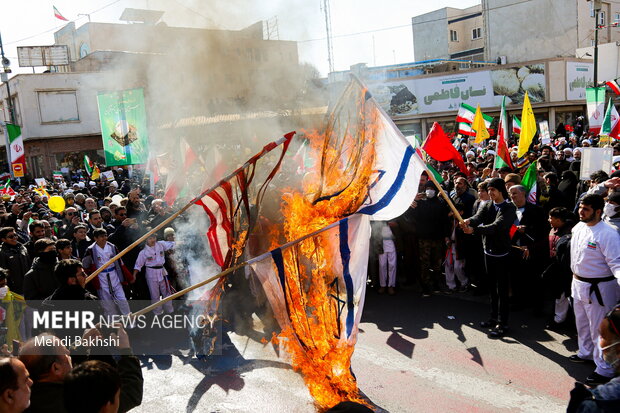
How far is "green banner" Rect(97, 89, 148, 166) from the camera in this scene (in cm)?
966

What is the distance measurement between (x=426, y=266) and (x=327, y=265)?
403cm

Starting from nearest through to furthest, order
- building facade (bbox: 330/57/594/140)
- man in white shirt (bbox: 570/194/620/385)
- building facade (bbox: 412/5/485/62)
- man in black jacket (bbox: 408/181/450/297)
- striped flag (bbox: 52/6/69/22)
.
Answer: man in white shirt (bbox: 570/194/620/385)
man in black jacket (bbox: 408/181/450/297)
building facade (bbox: 330/57/594/140)
striped flag (bbox: 52/6/69/22)
building facade (bbox: 412/5/485/62)

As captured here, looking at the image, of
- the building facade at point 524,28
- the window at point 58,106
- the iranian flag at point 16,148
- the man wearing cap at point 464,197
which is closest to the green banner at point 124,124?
the iranian flag at point 16,148

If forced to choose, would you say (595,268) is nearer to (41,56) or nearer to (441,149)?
(441,149)

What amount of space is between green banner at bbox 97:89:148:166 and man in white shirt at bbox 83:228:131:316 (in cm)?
335

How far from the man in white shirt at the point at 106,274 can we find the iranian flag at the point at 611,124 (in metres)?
10.6

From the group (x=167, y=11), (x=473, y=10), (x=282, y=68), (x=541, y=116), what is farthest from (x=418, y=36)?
(x=167, y=11)

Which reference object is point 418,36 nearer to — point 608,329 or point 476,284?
point 476,284

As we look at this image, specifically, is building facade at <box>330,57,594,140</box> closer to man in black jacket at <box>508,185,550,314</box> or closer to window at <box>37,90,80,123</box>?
window at <box>37,90,80,123</box>

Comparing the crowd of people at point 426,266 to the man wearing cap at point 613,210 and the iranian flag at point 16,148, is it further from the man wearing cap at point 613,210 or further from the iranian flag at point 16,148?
the iranian flag at point 16,148

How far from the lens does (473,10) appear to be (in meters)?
40.7

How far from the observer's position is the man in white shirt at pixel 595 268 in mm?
4560

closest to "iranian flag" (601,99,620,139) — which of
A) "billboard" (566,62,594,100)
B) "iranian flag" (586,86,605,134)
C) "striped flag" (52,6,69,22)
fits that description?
"iranian flag" (586,86,605,134)

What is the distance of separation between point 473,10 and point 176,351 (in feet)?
135
